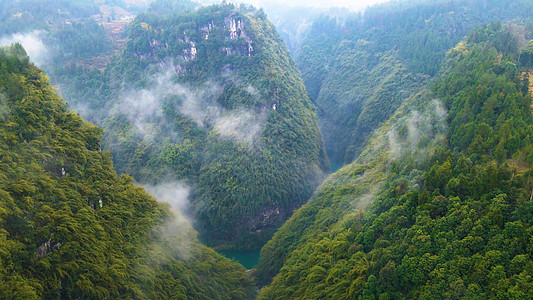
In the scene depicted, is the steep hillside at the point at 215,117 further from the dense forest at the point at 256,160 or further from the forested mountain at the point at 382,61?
the forested mountain at the point at 382,61

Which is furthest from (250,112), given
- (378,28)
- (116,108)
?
(378,28)

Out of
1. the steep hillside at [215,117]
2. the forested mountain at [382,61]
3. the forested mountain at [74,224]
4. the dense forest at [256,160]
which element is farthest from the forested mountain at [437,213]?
the forested mountain at [382,61]

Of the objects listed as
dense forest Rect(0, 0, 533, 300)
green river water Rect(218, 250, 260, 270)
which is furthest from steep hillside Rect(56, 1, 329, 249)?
green river water Rect(218, 250, 260, 270)

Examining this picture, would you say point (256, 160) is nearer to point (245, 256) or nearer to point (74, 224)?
point (245, 256)

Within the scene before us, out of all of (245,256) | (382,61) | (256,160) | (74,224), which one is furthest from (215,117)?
(382,61)

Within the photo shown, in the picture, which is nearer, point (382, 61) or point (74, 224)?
point (74, 224)

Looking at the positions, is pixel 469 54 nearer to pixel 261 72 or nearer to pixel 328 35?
pixel 261 72

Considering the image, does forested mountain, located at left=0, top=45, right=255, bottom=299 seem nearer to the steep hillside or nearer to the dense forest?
the dense forest

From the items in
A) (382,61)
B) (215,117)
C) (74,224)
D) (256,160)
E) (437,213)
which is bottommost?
(437,213)
